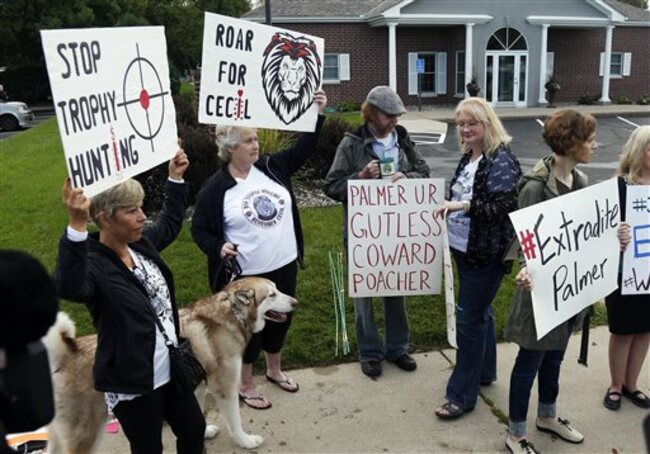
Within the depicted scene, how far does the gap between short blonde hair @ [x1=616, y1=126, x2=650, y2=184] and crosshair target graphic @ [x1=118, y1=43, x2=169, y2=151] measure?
9.33ft

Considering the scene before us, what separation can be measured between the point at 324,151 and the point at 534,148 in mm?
8628

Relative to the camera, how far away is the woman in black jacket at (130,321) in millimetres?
2598

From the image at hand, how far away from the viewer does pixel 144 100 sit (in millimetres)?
3062

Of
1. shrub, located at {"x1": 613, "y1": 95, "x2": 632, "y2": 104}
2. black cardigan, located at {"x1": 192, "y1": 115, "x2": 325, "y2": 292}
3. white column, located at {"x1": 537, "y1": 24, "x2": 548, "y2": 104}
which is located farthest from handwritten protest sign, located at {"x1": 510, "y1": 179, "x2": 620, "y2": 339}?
shrub, located at {"x1": 613, "y1": 95, "x2": 632, "y2": 104}

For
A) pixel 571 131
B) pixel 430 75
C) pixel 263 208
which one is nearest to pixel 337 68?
pixel 430 75

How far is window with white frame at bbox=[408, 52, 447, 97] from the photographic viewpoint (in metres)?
27.0

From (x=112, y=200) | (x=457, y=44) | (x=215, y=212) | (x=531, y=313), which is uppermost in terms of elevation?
(x=457, y=44)

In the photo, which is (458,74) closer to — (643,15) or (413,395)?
(643,15)

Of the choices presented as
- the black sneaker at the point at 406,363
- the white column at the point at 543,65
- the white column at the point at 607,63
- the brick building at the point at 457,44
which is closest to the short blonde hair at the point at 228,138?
the black sneaker at the point at 406,363

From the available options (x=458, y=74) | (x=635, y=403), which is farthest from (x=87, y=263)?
(x=458, y=74)

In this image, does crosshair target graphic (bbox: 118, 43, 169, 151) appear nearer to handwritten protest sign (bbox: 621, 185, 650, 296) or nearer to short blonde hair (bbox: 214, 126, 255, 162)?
short blonde hair (bbox: 214, 126, 255, 162)

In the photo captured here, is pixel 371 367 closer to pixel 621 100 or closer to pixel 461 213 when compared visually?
pixel 461 213

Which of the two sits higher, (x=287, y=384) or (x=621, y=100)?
(x=621, y=100)

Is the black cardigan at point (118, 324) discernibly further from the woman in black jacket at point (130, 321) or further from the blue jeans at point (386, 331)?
the blue jeans at point (386, 331)
